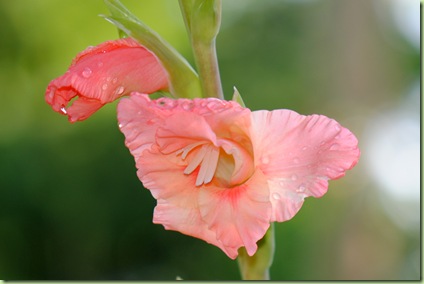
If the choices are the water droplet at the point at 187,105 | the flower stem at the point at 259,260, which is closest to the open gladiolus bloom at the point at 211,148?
the water droplet at the point at 187,105

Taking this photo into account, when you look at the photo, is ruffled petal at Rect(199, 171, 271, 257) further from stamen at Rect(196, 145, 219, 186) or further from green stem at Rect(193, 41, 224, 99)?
green stem at Rect(193, 41, 224, 99)

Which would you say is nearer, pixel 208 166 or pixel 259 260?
pixel 208 166

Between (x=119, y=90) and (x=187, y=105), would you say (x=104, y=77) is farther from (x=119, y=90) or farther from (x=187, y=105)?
(x=187, y=105)

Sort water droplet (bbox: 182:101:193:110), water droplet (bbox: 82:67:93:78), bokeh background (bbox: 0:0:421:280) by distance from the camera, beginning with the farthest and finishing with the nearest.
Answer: bokeh background (bbox: 0:0:421:280)
water droplet (bbox: 82:67:93:78)
water droplet (bbox: 182:101:193:110)

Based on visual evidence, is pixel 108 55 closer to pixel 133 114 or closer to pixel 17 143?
pixel 133 114

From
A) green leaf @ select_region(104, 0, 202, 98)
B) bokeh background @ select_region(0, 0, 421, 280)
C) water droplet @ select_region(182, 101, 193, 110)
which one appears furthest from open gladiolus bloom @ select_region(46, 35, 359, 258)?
bokeh background @ select_region(0, 0, 421, 280)

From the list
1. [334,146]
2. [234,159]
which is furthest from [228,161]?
[334,146]

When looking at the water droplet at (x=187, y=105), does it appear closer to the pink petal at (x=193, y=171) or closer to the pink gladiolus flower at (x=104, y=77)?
the pink petal at (x=193, y=171)

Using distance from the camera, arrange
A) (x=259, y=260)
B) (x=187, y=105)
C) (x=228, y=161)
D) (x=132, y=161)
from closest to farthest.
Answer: (x=187, y=105), (x=228, y=161), (x=259, y=260), (x=132, y=161)
